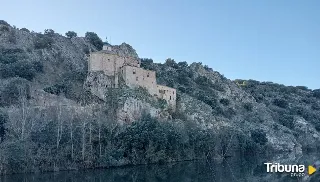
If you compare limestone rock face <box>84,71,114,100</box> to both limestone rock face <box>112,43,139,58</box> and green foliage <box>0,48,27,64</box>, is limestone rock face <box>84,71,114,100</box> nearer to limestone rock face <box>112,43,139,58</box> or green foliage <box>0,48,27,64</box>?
green foliage <box>0,48,27,64</box>

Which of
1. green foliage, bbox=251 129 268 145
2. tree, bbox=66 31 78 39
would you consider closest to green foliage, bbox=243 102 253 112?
green foliage, bbox=251 129 268 145

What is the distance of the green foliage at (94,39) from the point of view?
96.8 m

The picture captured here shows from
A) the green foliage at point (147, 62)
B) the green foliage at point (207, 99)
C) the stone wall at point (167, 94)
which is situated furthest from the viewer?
the green foliage at point (147, 62)

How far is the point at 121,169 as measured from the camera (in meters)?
51.2

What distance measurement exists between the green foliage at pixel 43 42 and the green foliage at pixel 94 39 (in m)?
14.3

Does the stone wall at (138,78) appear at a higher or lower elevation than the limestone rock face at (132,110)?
higher

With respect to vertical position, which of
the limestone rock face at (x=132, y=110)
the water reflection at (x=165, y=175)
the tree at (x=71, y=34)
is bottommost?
the water reflection at (x=165, y=175)

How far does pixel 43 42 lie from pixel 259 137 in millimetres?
47676

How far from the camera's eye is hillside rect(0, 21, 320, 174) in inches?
1972

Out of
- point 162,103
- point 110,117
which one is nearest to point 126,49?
point 162,103

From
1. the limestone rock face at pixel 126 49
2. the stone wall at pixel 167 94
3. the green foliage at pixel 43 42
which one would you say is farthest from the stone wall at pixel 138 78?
the green foliage at pixel 43 42

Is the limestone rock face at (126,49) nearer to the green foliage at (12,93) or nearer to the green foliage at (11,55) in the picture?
the green foliage at (11,55)

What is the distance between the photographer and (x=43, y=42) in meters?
80.8

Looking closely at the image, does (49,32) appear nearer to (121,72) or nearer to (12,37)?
(12,37)
